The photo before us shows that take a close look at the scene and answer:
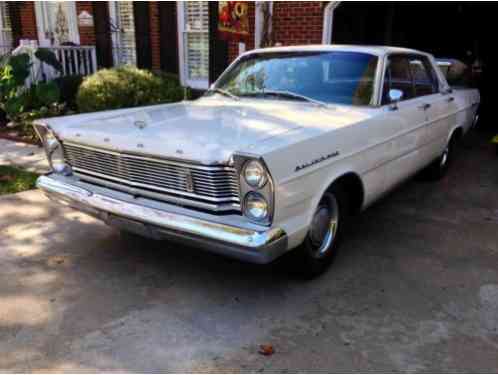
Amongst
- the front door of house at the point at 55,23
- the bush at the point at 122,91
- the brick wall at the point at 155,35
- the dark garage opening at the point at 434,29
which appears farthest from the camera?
the front door of house at the point at 55,23

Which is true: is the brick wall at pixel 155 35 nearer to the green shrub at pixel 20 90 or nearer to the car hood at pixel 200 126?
the green shrub at pixel 20 90

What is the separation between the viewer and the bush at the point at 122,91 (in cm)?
795

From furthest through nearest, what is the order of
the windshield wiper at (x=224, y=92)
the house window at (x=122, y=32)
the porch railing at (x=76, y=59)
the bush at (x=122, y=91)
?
1. the house window at (x=122, y=32)
2. the porch railing at (x=76, y=59)
3. the bush at (x=122, y=91)
4. the windshield wiper at (x=224, y=92)

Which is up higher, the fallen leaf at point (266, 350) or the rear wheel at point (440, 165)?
the rear wheel at point (440, 165)

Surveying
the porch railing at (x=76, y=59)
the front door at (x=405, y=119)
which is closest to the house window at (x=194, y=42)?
the porch railing at (x=76, y=59)

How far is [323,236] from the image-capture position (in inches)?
139

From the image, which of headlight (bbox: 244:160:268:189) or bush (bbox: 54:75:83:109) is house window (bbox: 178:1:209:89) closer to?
bush (bbox: 54:75:83:109)

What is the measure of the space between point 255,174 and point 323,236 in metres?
1.04

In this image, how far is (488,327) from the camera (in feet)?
9.77

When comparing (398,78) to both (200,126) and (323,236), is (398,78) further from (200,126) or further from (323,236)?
(200,126)

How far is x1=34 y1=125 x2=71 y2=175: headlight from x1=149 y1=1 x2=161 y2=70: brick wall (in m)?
7.38

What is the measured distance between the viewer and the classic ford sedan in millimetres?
2836

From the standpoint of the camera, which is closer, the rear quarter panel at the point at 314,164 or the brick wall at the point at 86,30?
the rear quarter panel at the point at 314,164

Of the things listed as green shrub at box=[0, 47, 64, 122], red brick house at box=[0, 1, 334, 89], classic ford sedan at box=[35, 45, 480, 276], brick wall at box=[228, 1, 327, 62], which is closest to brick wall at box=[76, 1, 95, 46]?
red brick house at box=[0, 1, 334, 89]
